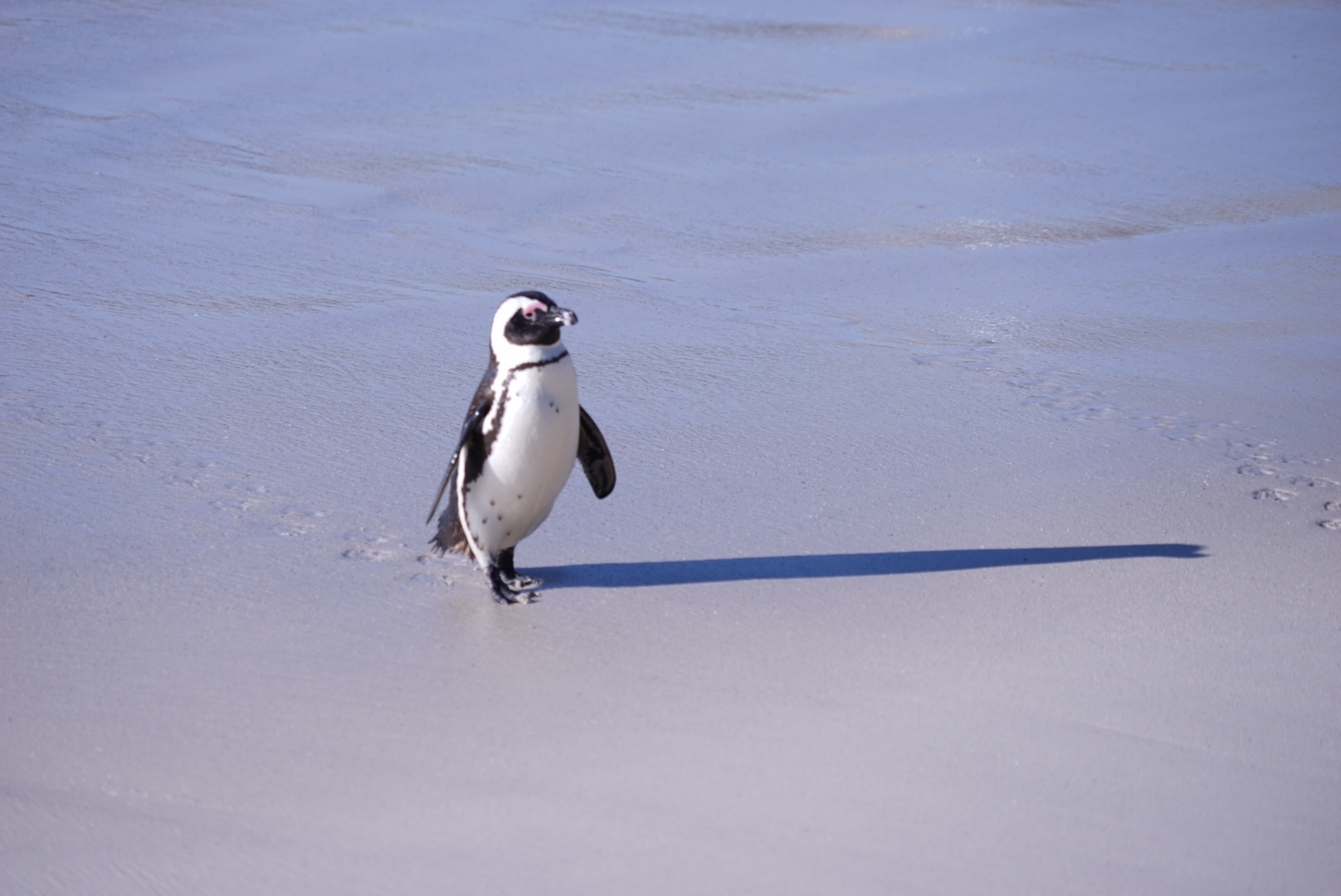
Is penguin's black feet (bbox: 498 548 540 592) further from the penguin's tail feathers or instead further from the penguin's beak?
the penguin's beak

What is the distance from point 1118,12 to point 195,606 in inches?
277

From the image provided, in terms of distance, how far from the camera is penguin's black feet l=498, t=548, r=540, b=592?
2.89 metres

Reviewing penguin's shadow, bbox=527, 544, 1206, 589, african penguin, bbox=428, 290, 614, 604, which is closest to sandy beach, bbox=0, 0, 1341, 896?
penguin's shadow, bbox=527, 544, 1206, 589

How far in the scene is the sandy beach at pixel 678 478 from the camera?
2129mm

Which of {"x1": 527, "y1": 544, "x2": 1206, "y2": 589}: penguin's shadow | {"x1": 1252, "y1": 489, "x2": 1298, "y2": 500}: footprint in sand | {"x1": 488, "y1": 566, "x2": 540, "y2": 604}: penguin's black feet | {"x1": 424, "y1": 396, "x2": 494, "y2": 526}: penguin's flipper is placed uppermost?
{"x1": 424, "y1": 396, "x2": 494, "y2": 526}: penguin's flipper

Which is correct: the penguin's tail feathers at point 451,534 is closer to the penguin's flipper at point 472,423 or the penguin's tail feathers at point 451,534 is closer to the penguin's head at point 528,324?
the penguin's flipper at point 472,423

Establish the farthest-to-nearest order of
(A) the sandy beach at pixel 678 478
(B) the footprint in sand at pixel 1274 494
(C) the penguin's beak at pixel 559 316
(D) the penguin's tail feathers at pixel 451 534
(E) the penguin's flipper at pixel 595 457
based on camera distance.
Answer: (B) the footprint in sand at pixel 1274 494
(E) the penguin's flipper at pixel 595 457
(D) the penguin's tail feathers at pixel 451 534
(C) the penguin's beak at pixel 559 316
(A) the sandy beach at pixel 678 478

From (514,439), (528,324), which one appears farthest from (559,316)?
(514,439)

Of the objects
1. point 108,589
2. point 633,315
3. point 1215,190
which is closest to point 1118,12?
point 1215,190

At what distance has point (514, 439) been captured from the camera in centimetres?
277

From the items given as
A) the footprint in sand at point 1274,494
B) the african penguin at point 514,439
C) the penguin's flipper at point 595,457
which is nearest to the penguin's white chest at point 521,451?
the african penguin at point 514,439

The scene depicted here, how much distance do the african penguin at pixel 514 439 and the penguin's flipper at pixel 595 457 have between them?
125 millimetres

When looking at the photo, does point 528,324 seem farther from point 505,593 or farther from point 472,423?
point 505,593

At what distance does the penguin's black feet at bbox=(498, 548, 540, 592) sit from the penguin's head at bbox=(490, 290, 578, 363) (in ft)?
1.32
